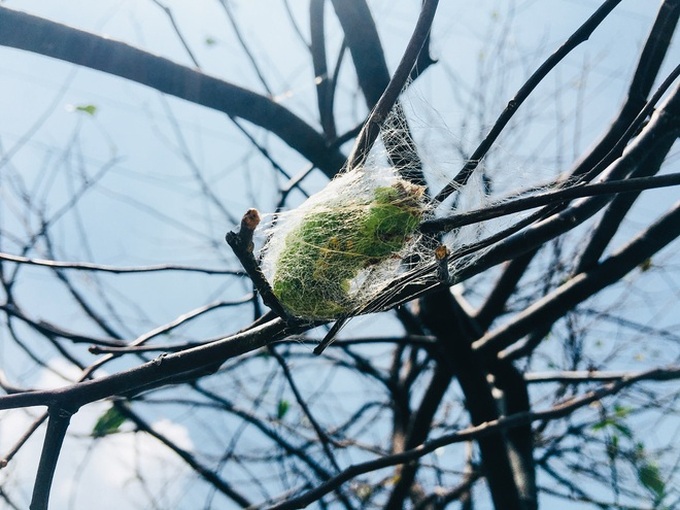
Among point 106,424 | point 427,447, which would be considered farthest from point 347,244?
point 106,424

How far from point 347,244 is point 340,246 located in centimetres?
1

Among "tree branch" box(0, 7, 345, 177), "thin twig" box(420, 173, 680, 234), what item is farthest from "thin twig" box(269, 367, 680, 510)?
"tree branch" box(0, 7, 345, 177)

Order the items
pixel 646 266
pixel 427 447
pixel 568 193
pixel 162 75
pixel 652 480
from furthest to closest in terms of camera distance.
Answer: pixel 646 266
pixel 652 480
pixel 162 75
pixel 427 447
pixel 568 193

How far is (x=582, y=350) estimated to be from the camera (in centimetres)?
353

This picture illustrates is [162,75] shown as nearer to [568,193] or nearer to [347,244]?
[347,244]

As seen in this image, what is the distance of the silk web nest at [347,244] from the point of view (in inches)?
43.1

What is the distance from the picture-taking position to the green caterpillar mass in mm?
1093

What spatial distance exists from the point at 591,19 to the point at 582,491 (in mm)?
2976

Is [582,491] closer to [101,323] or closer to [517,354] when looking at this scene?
[517,354]

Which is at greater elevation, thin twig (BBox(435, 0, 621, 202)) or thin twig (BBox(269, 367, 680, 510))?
thin twig (BBox(435, 0, 621, 202))

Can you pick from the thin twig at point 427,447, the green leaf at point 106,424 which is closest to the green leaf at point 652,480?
the thin twig at point 427,447

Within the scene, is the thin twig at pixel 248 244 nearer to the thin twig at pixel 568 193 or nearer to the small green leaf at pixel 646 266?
the thin twig at pixel 568 193

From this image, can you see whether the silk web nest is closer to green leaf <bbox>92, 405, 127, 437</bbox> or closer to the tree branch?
the tree branch

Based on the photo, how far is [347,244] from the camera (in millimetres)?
1121
